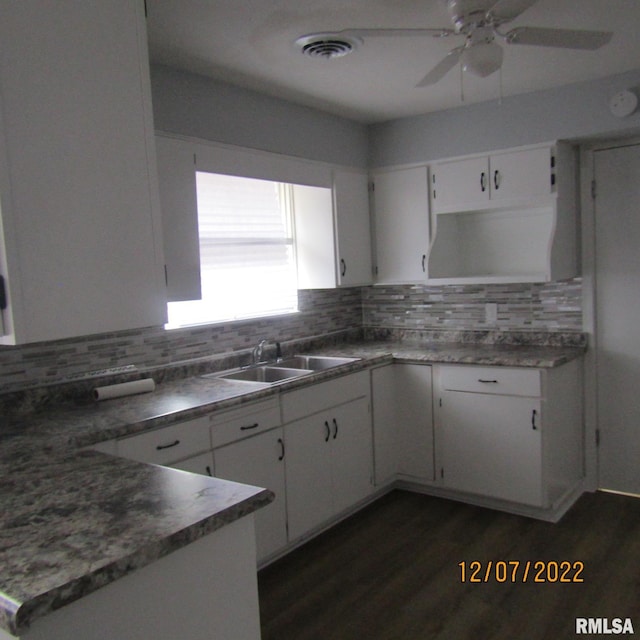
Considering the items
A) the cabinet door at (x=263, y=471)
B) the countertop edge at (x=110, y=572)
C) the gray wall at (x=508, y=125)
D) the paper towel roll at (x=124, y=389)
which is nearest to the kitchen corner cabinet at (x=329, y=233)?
the gray wall at (x=508, y=125)

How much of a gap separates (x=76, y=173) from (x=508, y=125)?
2.64 m

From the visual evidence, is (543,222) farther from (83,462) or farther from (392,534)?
(83,462)

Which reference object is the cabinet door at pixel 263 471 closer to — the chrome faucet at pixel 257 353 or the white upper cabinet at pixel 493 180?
the chrome faucet at pixel 257 353

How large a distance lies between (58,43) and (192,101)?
1197mm

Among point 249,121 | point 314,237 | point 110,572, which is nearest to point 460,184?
point 314,237

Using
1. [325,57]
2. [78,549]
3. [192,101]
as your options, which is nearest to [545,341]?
[325,57]

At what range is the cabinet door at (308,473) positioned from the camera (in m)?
2.93

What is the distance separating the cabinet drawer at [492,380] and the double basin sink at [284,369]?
0.58 metres

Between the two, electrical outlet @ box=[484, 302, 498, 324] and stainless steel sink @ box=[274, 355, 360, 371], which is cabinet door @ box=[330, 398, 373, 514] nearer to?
stainless steel sink @ box=[274, 355, 360, 371]

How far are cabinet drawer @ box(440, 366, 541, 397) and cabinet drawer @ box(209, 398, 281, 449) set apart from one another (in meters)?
1.15

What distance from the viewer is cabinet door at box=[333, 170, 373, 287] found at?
3863 mm

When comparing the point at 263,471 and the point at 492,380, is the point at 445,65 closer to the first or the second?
the point at 492,380

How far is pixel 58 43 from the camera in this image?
1809 mm

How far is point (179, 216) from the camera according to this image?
2826 mm
